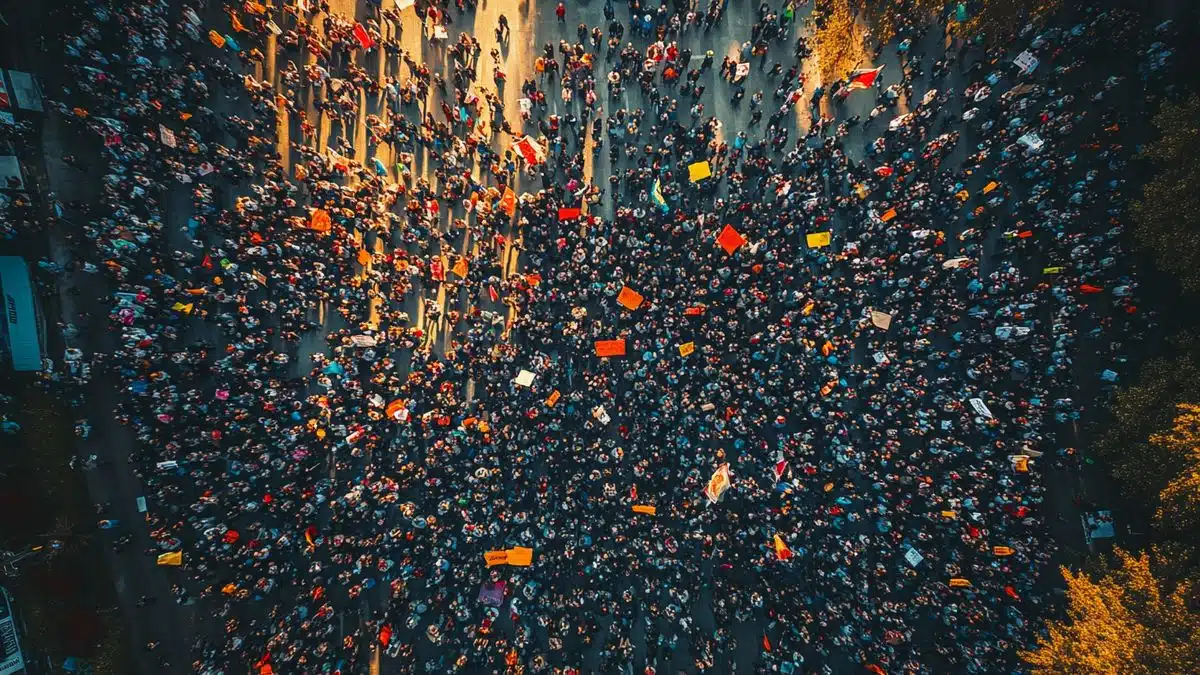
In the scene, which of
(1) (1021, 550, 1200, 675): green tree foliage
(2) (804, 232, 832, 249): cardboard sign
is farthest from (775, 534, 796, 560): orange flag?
(2) (804, 232, 832, 249): cardboard sign

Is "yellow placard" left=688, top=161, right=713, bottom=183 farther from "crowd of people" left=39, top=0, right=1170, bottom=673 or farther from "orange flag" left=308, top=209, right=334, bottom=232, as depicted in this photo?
"orange flag" left=308, top=209, right=334, bottom=232

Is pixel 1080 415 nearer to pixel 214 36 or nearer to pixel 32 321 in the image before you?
pixel 214 36

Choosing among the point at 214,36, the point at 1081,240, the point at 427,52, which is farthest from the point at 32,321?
the point at 1081,240

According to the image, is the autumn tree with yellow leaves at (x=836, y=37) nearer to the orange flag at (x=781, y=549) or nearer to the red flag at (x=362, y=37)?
the orange flag at (x=781, y=549)

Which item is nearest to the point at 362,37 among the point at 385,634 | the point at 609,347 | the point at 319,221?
the point at 319,221

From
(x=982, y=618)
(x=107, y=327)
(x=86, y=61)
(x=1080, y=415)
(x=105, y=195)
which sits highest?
(x=86, y=61)

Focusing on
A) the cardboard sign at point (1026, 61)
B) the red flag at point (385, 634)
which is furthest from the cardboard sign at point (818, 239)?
the red flag at point (385, 634)
